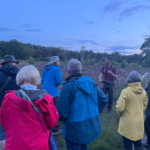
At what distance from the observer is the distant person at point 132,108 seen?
10.1 feet

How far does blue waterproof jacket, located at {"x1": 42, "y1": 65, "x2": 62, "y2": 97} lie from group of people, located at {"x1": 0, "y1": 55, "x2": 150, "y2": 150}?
1.25 metres

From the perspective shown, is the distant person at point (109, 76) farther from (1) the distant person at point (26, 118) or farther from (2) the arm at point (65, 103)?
(1) the distant person at point (26, 118)

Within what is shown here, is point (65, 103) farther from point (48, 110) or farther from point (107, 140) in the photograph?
point (107, 140)

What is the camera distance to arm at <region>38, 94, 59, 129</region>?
74.2 inches

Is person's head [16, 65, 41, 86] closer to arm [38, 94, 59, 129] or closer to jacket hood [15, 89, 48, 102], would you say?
jacket hood [15, 89, 48, 102]

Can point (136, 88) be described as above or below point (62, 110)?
above

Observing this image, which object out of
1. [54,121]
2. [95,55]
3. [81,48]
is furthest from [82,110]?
[95,55]

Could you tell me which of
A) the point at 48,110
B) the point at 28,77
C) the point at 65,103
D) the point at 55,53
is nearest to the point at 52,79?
the point at 65,103

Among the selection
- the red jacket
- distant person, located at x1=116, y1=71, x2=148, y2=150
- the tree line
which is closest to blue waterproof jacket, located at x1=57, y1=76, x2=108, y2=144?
the red jacket

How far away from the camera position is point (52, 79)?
4266 millimetres

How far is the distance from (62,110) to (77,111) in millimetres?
223

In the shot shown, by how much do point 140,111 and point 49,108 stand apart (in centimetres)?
201

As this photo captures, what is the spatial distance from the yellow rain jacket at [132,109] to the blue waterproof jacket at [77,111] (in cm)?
89

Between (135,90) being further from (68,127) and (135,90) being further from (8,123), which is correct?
(8,123)
